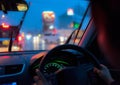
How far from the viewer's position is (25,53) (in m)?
5.16

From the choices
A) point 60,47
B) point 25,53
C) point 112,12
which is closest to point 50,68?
point 60,47

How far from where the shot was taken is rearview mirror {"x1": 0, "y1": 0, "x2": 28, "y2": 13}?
4879 mm

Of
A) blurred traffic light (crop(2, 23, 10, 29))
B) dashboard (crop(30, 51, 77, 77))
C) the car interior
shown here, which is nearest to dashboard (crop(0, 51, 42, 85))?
the car interior

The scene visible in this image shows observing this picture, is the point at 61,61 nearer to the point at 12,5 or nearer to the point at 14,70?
the point at 14,70

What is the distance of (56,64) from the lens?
377 cm

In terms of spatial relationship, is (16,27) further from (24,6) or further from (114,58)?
(114,58)

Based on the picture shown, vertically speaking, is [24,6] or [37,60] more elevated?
[24,6]

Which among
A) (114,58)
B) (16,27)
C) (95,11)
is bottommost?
(16,27)

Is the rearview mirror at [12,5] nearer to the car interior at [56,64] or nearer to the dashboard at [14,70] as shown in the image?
the car interior at [56,64]

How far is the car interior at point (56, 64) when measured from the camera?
109 inches

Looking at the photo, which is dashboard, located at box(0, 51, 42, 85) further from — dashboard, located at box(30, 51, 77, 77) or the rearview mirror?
the rearview mirror

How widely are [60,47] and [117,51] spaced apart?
132 centimetres

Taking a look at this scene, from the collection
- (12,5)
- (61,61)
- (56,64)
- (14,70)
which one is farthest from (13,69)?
(12,5)

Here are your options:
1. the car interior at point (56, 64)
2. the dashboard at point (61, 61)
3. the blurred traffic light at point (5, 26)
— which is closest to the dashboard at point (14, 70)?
the car interior at point (56, 64)
